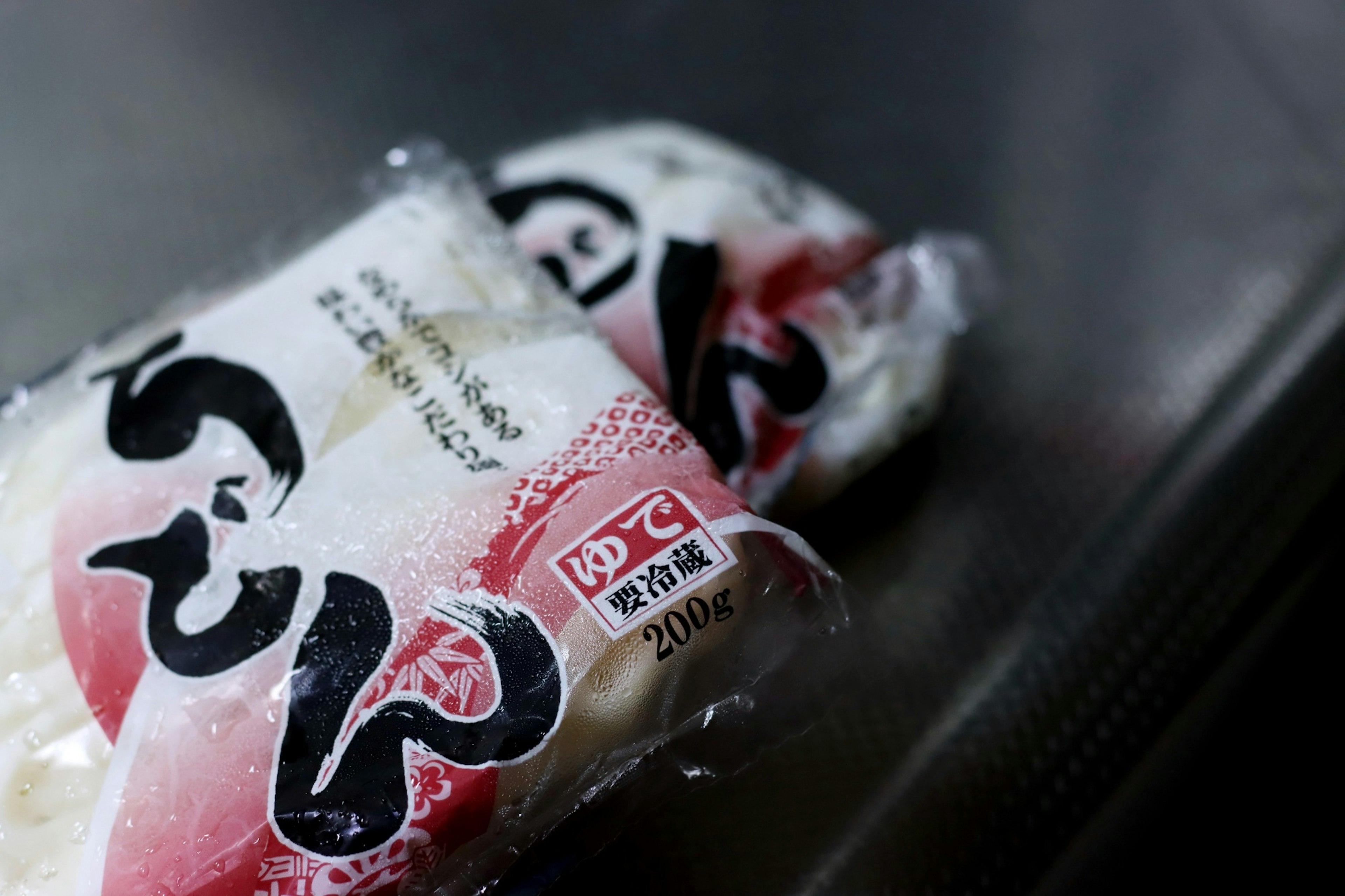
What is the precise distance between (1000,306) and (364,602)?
69 centimetres

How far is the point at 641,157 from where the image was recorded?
0.77m

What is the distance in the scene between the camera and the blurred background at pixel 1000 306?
70cm

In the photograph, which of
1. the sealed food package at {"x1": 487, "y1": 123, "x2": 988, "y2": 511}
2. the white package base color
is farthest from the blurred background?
the white package base color

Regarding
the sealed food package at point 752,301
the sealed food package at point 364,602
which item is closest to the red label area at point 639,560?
the sealed food package at point 364,602

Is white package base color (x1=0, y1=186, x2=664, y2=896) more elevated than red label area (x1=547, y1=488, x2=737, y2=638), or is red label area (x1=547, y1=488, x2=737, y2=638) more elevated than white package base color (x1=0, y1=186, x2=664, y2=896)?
white package base color (x1=0, y1=186, x2=664, y2=896)

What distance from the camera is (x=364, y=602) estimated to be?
474 millimetres

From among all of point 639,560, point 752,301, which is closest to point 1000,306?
point 752,301

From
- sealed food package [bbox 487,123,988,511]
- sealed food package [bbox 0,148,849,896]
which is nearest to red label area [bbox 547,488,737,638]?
sealed food package [bbox 0,148,849,896]

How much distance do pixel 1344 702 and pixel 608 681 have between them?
2.71ft

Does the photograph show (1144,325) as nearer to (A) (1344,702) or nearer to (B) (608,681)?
(A) (1344,702)

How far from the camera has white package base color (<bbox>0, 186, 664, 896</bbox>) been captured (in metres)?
0.46

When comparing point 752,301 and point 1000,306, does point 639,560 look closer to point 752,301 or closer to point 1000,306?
point 752,301

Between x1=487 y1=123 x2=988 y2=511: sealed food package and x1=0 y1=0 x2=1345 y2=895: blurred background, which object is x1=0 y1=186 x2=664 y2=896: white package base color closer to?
x1=487 y1=123 x2=988 y2=511: sealed food package

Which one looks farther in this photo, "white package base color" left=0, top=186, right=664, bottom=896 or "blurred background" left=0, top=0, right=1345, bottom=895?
"blurred background" left=0, top=0, right=1345, bottom=895
